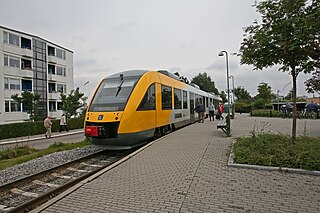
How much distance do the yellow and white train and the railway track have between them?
953 millimetres

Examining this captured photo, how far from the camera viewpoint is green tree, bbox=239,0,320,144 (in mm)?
5777

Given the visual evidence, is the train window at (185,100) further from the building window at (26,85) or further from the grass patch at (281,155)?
the building window at (26,85)

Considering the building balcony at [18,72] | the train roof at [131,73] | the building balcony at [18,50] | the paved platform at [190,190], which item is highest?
the building balcony at [18,50]

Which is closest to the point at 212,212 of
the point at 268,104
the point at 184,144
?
the point at 184,144

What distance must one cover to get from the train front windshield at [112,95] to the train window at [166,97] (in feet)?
7.05

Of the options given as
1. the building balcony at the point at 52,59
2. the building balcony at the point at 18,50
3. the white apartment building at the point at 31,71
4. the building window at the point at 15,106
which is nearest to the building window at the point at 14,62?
the white apartment building at the point at 31,71

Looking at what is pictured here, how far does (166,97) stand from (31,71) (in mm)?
30366

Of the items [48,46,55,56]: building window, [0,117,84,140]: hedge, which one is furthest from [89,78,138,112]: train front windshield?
[48,46,55,56]: building window

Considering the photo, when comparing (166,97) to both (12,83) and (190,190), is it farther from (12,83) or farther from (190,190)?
(12,83)

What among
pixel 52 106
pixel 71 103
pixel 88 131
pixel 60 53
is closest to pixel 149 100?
pixel 88 131

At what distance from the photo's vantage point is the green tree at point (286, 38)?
5777mm

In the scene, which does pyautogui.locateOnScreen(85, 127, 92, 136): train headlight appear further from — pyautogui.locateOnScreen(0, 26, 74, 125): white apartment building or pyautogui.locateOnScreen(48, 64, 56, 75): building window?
pyautogui.locateOnScreen(48, 64, 56, 75): building window

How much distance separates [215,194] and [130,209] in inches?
60.4

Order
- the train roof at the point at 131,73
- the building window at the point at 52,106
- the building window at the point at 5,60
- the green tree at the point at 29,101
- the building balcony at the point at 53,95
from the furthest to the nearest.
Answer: the building window at the point at 52,106
the building balcony at the point at 53,95
the building window at the point at 5,60
the green tree at the point at 29,101
the train roof at the point at 131,73
